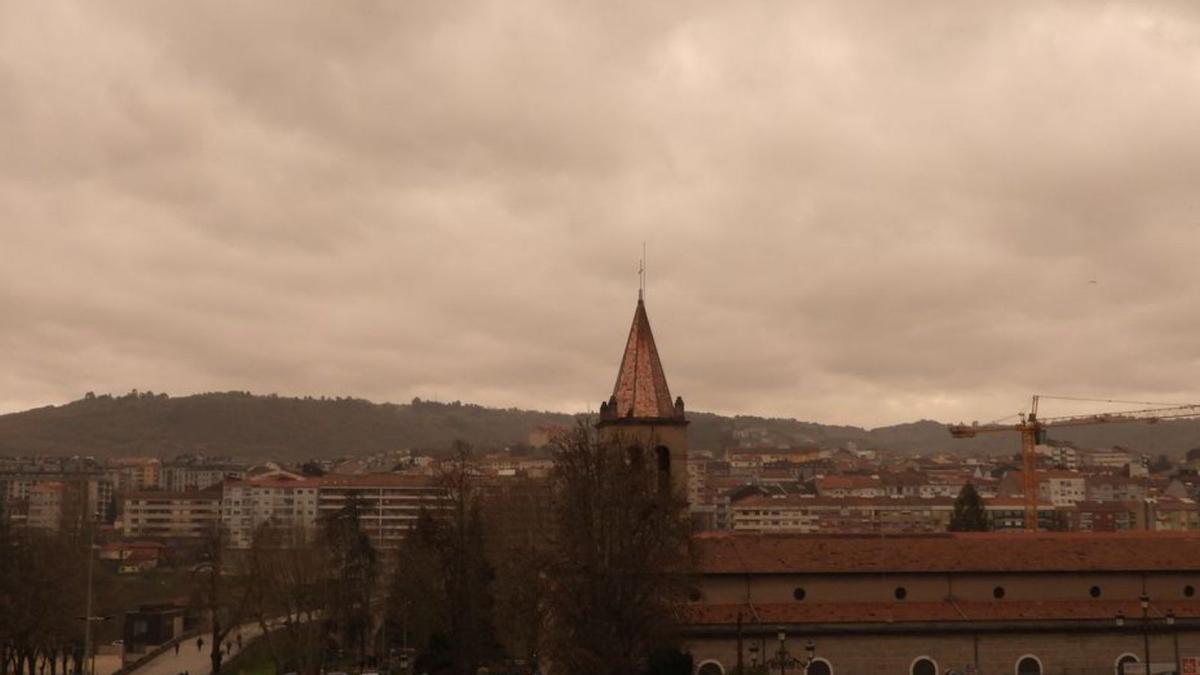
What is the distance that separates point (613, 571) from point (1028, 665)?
1586 cm

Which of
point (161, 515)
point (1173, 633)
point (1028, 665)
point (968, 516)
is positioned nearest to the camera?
point (1028, 665)

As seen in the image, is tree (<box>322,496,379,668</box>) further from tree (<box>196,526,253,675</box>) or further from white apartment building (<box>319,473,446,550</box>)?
white apartment building (<box>319,473,446,550</box>)

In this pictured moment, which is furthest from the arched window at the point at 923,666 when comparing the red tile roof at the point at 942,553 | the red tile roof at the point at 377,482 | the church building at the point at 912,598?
the red tile roof at the point at 377,482

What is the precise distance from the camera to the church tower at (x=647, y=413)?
49.5m

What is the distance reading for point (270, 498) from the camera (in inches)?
7618

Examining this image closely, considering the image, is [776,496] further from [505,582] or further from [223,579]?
[505,582]

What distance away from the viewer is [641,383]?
50312 mm

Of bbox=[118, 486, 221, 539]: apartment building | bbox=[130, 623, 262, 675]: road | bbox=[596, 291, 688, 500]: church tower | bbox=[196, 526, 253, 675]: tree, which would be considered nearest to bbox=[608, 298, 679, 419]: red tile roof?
bbox=[596, 291, 688, 500]: church tower

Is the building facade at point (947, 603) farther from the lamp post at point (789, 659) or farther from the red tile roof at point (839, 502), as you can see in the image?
the red tile roof at point (839, 502)

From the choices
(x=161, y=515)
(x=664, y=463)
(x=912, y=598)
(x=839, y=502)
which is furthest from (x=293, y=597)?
(x=161, y=515)

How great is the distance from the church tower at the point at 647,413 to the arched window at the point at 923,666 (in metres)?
9.75

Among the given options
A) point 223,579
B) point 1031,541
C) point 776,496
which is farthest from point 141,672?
point 776,496

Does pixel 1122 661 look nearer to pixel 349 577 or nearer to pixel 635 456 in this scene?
pixel 635 456

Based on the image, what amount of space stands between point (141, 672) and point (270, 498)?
404ft
